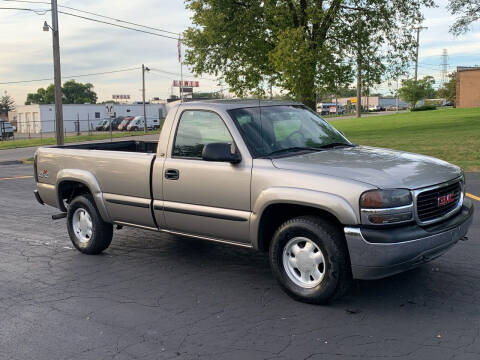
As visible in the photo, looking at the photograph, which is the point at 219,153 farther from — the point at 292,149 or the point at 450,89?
the point at 450,89

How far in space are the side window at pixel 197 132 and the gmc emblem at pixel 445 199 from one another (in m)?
2.01

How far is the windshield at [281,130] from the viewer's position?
5.46m

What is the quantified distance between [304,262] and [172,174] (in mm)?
1721

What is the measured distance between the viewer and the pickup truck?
451 cm

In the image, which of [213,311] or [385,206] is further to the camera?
[213,311]

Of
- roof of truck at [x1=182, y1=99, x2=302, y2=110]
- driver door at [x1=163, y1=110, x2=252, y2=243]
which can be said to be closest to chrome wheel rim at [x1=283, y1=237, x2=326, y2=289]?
driver door at [x1=163, y1=110, x2=252, y2=243]

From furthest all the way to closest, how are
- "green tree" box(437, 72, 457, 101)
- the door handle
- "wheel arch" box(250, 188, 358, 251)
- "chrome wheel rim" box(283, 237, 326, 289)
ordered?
"green tree" box(437, 72, 457, 101)
the door handle
"chrome wheel rim" box(283, 237, 326, 289)
"wheel arch" box(250, 188, 358, 251)

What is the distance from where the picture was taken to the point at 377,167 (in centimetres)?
484

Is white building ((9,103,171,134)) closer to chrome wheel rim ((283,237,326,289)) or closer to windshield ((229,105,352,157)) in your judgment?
windshield ((229,105,352,157))

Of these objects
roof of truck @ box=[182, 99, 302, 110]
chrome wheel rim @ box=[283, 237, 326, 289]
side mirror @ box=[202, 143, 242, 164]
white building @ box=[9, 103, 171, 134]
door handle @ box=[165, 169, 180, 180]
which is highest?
white building @ box=[9, 103, 171, 134]

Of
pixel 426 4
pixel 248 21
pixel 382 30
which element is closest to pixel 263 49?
pixel 248 21

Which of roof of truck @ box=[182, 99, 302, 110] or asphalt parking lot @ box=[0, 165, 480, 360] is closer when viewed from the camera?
asphalt parking lot @ box=[0, 165, 480, 360]

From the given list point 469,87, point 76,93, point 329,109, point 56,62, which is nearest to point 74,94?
point 76,93

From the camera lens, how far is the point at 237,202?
17.2 feet
